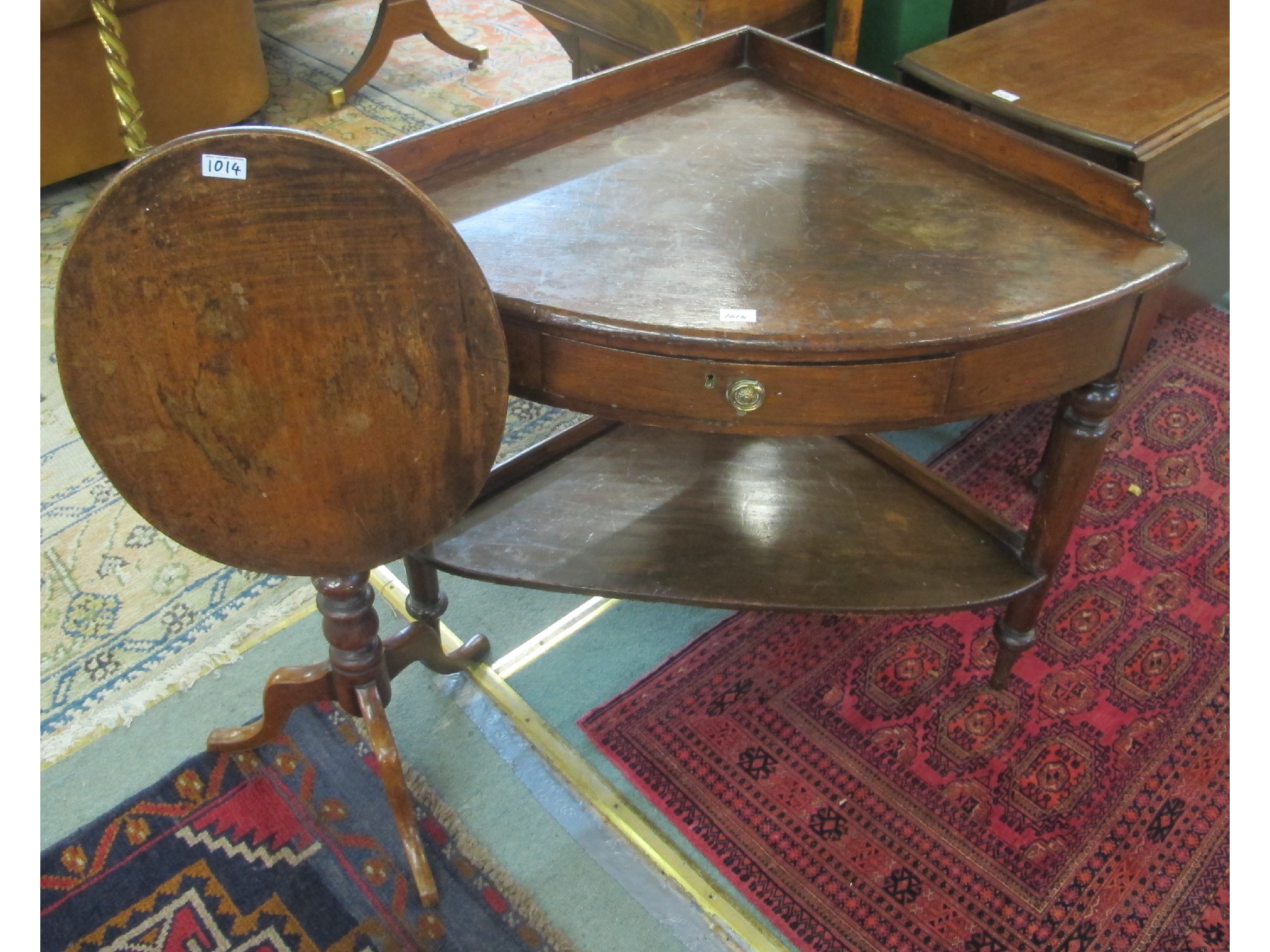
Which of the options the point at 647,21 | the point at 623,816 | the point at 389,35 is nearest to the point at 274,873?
the point at 623,816


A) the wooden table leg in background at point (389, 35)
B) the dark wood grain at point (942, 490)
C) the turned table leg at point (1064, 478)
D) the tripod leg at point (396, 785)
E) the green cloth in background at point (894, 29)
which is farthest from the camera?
the wooden table leg in background at point (389, 35)

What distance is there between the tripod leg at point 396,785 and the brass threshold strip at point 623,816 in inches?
9.8

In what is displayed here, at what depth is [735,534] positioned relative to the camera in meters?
1.59

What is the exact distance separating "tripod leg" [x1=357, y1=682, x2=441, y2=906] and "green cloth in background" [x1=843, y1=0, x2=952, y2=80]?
1642 mm

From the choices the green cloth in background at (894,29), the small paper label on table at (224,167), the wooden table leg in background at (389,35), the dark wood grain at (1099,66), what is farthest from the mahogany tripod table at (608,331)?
the wooden table leg in background at (389,35)

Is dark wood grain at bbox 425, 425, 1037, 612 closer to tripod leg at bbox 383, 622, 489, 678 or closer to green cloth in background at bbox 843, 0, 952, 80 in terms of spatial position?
tripod leg at bbox 383, 622, 489, 678

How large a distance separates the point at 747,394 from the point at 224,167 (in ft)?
1.86

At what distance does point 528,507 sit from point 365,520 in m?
0.49

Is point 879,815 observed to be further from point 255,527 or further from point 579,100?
point 579,100

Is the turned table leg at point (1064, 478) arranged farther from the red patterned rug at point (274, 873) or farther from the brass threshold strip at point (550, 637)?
the red patterned rug at point (274, 873)

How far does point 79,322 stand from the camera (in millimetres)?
989

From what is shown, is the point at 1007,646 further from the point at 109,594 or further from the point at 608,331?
the point at 109,594

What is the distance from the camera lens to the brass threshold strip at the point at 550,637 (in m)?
1.76

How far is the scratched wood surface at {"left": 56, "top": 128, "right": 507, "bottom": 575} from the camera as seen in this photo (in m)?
0.94
